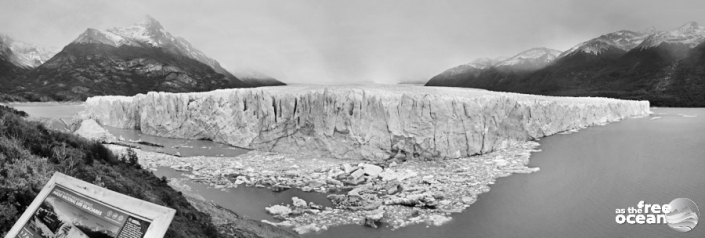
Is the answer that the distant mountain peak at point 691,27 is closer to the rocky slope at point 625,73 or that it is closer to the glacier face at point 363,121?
the rocky slope at point 625,73

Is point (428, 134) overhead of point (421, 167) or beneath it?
overhead

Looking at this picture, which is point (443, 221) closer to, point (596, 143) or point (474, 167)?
point (474, 167)

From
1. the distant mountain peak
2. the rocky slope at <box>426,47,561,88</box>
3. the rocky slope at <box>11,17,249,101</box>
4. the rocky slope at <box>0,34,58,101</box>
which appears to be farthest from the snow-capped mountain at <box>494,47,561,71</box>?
the rocky slope at <box>0,34,58,101</box>

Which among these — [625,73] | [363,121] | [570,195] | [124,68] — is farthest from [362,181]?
[124,68]

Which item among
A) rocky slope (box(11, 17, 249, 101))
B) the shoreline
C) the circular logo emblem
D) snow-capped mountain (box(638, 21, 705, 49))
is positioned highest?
snow-capped mountain (box(638, 21, 705, 49))

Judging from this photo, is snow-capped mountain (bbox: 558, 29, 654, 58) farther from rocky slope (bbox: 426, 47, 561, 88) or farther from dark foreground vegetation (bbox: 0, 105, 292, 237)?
dark foreground vegetation (bbox: 0, 105, 292, 237)

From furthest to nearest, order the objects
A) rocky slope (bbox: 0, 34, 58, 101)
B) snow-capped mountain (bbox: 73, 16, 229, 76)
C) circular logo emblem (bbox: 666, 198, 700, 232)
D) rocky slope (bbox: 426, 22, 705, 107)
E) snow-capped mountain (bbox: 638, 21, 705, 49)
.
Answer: snow-capped mountain (bbox: 73, 16, 229, 76)
snow-capped mountain (bbox: 638, 21, 705, 49)
rocky slope (bbox: 426, 22, 705, 107)
rocky slope (bbox: 0, 34, 58, 101)
circular logo emblem (bbox: 666, 198, 700, 232)

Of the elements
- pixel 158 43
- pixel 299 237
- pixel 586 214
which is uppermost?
pixel 158 43

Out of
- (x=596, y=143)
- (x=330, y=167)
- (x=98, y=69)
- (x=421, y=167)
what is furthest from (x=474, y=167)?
(x=98, y=69)
